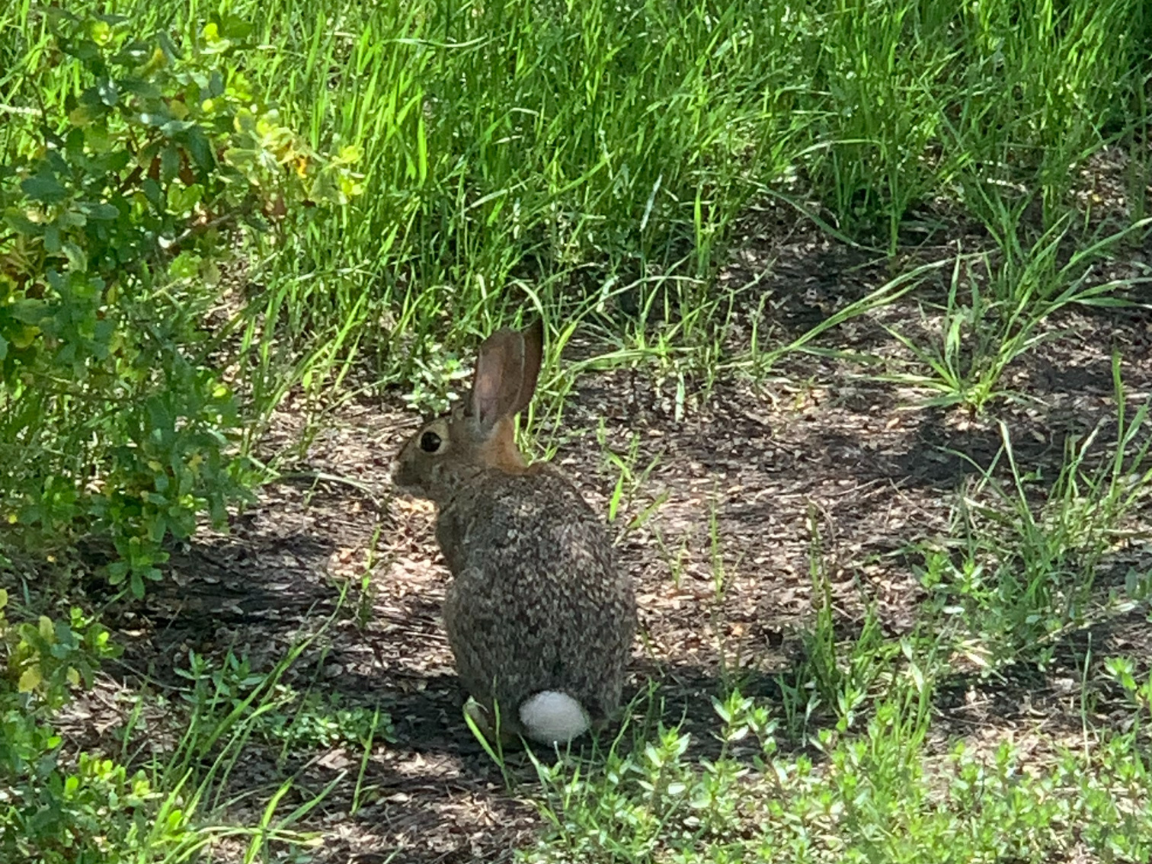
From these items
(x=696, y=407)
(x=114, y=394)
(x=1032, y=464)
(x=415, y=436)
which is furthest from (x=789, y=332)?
(x=114, y=394)

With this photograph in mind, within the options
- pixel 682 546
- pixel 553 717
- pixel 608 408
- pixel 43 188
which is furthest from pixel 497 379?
pixel 43 188

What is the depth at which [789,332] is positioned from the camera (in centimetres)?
573

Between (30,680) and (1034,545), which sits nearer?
(30,680)

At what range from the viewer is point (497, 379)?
188 inches

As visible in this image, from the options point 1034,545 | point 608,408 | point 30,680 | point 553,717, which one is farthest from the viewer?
point 608,408

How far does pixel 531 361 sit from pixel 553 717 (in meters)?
1.10

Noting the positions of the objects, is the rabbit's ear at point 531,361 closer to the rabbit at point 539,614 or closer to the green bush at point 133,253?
the rabbit at point 539,614

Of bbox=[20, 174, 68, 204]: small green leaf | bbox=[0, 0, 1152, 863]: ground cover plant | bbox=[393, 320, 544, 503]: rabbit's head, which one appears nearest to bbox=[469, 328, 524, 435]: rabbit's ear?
bbox=[393, 320, 544, 503]: rabbit's head

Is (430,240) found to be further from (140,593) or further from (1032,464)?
(140,593)

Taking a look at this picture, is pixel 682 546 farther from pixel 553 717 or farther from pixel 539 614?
pixel 553 717

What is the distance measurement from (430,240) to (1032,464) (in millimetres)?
1749

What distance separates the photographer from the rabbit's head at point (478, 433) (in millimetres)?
4758

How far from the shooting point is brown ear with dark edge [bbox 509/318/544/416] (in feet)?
15.6

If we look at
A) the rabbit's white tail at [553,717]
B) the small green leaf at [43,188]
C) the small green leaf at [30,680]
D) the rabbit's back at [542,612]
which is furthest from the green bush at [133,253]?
the rabbit's white tail at [553,717]
